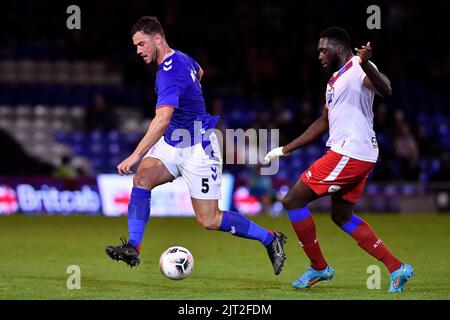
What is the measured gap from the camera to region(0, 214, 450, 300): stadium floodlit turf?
7879 mm

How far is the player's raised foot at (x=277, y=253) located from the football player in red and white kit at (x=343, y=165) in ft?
0.97

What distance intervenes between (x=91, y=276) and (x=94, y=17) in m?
15.0

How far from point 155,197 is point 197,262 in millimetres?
7662

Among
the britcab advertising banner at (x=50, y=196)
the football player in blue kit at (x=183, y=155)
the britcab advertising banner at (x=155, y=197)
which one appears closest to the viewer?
the football player in blue kit at (x=183, y=155)

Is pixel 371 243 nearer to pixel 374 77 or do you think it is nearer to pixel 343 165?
pixel 343 165

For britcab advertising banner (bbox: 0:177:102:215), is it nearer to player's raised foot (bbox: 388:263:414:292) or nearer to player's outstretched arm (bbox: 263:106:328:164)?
player's outstretched arm (bbox: 263:106:328:164)

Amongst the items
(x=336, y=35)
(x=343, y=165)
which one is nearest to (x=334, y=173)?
(x=343, y=165)

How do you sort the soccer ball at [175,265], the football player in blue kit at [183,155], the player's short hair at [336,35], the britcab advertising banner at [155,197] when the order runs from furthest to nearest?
the britcab advertising banner at [155,197] < the football player in blue kit at [183,155] < the soccer ball at [175,265] < the player's short hair at [336,35]

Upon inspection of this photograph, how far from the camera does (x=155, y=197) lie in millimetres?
18266

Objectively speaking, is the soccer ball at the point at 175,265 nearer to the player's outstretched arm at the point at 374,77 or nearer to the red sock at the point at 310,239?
the red sock at the point at 310,239

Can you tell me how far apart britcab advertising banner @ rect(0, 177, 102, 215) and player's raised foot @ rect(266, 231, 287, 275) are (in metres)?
10.4

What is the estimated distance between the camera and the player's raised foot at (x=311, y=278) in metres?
8.18

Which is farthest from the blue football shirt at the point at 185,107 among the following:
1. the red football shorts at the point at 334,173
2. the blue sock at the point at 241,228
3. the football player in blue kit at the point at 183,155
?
the red football shorts at the point at 334,173

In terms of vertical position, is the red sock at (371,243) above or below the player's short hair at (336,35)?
below
